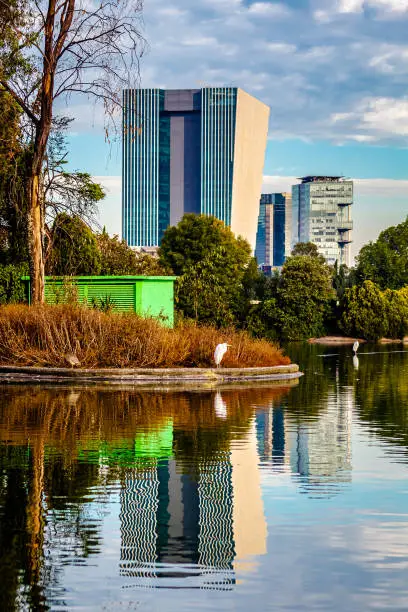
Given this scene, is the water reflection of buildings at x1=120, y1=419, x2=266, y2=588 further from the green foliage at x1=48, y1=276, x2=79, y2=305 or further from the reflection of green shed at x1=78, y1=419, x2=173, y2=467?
the green foliage at x1=48, y1=276, x2=79, y2=305

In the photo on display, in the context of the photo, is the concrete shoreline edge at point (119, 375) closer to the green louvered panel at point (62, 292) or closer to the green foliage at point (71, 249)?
the green louvered panel at point (62, 292)

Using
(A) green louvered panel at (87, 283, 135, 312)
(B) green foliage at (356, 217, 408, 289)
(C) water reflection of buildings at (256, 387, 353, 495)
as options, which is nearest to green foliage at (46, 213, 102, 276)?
(A) green louvered panel at (87, 283, 135, 312)

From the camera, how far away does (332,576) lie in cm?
693

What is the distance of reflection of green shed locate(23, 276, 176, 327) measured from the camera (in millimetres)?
30297

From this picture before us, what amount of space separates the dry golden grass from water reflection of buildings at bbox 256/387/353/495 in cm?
549

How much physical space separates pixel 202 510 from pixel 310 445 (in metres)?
4.26

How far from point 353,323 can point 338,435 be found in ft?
189

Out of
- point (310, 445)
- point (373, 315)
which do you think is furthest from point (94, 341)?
point (373, 315)

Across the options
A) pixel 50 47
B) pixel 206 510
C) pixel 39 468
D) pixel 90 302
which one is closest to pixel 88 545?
pixel 206 510

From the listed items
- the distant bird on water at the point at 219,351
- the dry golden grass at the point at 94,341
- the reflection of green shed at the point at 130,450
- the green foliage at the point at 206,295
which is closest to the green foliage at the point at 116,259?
the green foliage at the point at 206,295

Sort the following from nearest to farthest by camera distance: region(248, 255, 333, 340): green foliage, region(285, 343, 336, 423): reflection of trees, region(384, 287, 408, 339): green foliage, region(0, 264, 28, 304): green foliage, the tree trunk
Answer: region(285, 343, 336, 423): reflection of trees, the tree trunk, region(0, 264, 28, 304): green foliage, region(384, 287, 408, 339): green foliage, region(248, 255, 333, 340): green foliage

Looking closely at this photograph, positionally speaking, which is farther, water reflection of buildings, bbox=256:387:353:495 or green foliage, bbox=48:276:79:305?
green foliage, bbox=48:276:79:305

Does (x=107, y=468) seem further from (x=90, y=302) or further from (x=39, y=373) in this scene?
(x=90, y=302)

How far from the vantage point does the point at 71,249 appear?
112 feet
